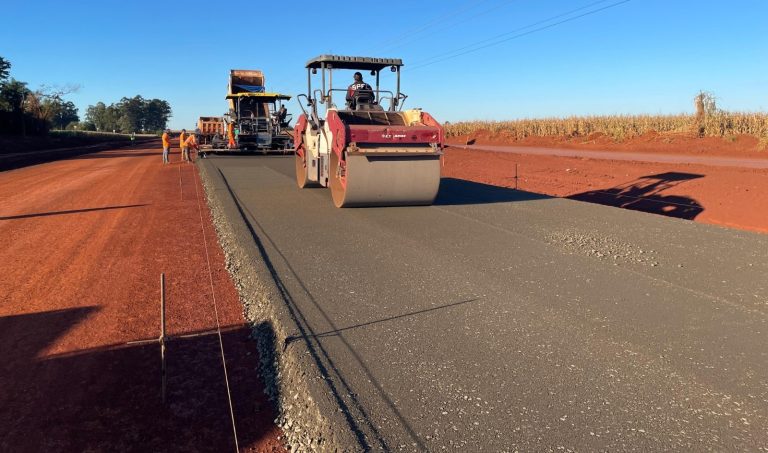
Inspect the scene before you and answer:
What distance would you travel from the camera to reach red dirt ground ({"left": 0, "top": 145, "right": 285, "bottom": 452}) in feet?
10.5

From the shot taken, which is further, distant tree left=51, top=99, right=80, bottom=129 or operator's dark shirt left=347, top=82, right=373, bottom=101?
distant tree left=51, top=99, right=80, bottom=129

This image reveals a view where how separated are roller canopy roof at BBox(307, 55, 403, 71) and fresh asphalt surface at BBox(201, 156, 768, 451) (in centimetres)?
428

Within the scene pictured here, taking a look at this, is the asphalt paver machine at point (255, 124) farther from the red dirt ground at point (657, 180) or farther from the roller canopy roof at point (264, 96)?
the red dirt ground at point (657, 180)

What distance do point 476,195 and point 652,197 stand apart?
619 centimetres

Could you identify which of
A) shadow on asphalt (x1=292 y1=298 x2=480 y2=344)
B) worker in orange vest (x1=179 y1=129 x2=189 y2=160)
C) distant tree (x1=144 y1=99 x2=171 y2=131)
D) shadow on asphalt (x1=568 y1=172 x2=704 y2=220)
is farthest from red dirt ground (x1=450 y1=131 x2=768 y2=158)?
distant tree (x1=144 y1=99 x2=171 y2=131)

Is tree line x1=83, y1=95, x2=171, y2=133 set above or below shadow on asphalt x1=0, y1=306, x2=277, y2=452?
above

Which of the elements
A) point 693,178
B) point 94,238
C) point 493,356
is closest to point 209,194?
point 94,238

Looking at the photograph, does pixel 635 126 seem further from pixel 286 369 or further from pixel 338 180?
pixel 286 369

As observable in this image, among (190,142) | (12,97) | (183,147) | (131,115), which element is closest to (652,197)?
(190,142)

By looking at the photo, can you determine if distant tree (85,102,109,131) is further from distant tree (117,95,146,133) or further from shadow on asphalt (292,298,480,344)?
shadow on asphalt (292,298,480,344)

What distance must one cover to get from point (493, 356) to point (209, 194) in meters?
9.91

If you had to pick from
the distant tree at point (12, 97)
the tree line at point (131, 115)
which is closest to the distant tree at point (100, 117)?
the tree line at point (131, 115)

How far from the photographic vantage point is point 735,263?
573cm

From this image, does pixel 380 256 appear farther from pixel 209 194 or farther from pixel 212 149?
pixel 212 149
